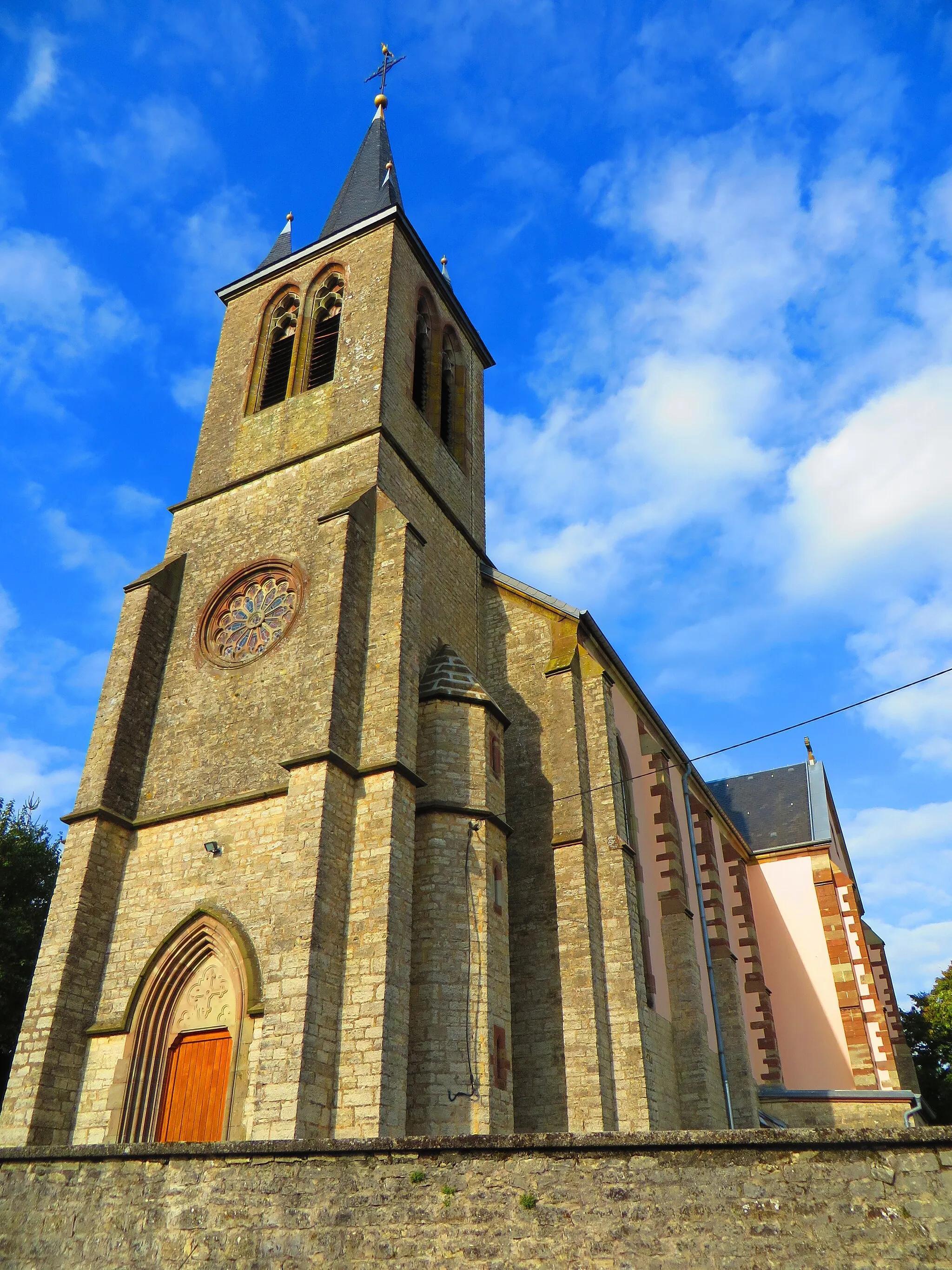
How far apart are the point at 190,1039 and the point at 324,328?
48.4 ft

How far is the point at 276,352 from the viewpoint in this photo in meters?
21.3

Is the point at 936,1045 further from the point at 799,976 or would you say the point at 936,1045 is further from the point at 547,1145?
the point at 547,1145

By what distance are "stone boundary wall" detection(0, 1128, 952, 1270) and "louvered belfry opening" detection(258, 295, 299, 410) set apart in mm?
15510

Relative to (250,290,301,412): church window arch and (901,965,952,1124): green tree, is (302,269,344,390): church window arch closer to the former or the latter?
(250,290,301,412): church window arch

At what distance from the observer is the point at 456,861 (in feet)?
44.2

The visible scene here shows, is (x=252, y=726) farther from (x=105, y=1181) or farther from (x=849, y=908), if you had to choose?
(x=849, y=908)

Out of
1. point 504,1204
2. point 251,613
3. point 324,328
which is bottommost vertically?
point 504,1204

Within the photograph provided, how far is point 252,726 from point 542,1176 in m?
9.24

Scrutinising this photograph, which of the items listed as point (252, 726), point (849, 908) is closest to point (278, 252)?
point (252, 726)

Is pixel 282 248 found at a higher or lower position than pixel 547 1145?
higher

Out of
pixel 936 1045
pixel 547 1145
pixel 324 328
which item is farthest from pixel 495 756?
pixel 936 1045

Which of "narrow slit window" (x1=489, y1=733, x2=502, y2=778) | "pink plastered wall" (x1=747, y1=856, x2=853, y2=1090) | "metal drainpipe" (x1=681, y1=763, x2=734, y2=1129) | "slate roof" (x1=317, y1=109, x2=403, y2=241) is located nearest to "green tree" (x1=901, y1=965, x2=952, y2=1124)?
"pink plastered wall" (x1=747, y1=856, x2=853, y2=1090)

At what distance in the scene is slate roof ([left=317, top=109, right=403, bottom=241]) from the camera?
23.3m

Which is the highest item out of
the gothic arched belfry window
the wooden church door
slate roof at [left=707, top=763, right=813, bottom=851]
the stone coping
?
the gothic arched belfry window
